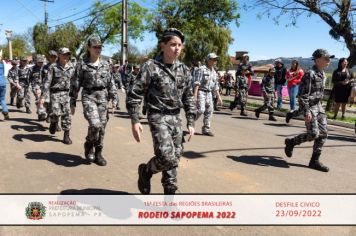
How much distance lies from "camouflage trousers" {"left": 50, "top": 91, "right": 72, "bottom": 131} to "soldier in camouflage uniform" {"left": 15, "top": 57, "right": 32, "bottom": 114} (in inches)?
181

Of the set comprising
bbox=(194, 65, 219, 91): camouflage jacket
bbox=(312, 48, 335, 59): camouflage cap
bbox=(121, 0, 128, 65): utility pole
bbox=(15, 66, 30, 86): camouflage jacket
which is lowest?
bbox=(15, 66, 30, 86): camouflage jacket

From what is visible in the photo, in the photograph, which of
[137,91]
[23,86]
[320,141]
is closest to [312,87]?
[320,141]

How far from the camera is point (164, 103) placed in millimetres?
4070

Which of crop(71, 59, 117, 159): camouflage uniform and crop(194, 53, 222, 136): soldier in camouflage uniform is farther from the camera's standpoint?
crop(194, 53, 222, 136): soldier in camouflage uniform

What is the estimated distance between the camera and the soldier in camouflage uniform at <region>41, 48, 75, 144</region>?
25.4 feet

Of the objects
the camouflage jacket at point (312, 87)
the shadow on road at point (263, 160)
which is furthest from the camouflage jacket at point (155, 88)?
the camouflage jacket at point (312, 87)

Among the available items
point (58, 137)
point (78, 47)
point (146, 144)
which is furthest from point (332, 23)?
point (78, 47)

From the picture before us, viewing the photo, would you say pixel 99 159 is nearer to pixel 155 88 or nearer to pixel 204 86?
pixel 155 88

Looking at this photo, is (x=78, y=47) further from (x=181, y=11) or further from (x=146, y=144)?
(x=146, y=144)

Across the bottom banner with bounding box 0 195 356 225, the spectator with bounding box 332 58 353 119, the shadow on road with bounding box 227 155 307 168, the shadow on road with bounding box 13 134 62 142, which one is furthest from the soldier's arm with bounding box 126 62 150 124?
the spectator with bounding box 332 58 353 119

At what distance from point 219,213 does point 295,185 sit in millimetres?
1665

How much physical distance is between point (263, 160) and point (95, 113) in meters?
3.16

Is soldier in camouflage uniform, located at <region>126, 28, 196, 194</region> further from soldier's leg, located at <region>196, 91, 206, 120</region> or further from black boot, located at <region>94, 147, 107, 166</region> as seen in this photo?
soldier's leg, located at <region>196, 91, 206, 120</region>

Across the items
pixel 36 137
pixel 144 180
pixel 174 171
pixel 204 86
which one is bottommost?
pixel 36 137
